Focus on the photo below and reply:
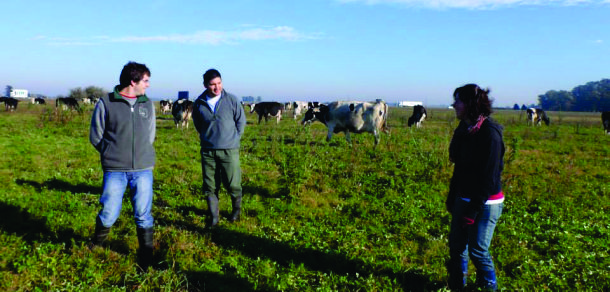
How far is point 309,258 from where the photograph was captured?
18.9 ft

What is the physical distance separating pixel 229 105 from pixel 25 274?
371 cm

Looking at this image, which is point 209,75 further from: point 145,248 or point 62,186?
point 62,186

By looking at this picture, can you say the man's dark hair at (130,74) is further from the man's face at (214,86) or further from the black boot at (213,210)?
the black boot at (213,210)

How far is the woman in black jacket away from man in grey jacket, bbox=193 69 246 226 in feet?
12.4

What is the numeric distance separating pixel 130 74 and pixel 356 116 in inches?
541

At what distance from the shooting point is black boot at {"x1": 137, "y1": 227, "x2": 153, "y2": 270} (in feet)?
16.2

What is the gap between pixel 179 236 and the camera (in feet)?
19.4

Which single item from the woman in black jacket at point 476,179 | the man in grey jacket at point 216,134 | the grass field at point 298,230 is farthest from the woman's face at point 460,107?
the man in grey jacket at point 216,134

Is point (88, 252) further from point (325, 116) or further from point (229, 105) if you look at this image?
point (325, 116)

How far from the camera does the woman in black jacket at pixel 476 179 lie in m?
3.74

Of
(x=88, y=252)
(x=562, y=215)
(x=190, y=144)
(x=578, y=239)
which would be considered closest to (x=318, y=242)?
(x=88, y=252)

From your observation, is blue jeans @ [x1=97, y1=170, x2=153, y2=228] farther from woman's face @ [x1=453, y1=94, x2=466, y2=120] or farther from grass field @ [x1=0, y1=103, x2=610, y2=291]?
woman's face @ [x1=453, y1=94, x2=466, y2=120]

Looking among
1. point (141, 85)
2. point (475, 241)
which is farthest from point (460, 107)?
point (141, 85)

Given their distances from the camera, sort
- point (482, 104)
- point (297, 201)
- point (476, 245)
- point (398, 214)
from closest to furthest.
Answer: point (482, 104)
point (476, 245)
point (398, 214)
point (297, 201)
